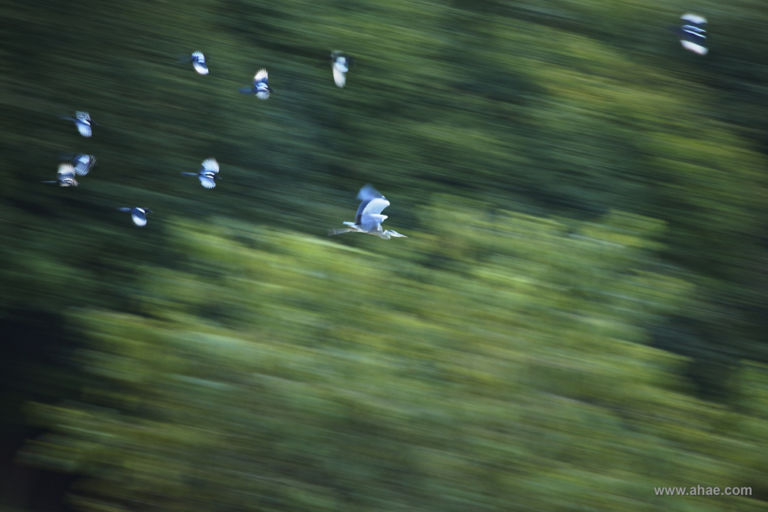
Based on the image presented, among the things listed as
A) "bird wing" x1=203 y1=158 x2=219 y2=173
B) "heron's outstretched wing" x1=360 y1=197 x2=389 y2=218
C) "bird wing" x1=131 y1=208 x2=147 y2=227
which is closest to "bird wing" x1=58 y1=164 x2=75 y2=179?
"bird wing" x1=131 y1=208 x2=147 y2=227

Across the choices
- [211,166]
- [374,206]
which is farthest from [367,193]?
[211,166]

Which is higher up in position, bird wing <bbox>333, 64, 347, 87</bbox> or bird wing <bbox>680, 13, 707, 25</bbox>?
bird wing <bbox>680, 13, 707, 25</bbox>

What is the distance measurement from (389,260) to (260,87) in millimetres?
1335

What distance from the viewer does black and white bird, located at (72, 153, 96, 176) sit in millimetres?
3328

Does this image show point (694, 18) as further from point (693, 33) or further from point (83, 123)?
point (83, 123)

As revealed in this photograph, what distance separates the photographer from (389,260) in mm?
2656

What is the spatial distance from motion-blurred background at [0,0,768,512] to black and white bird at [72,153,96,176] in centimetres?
6

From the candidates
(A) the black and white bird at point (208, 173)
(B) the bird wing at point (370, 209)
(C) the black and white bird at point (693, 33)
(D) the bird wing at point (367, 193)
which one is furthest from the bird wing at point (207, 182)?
(C) the black and white bird at point (693, 33)

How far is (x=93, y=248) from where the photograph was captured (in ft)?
10.9

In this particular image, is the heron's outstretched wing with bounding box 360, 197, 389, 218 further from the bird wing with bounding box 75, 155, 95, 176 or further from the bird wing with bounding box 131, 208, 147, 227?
the bird wing with bounding box 75, 155, 95, 176

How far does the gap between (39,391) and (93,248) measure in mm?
798

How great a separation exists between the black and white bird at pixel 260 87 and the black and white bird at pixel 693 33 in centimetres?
212

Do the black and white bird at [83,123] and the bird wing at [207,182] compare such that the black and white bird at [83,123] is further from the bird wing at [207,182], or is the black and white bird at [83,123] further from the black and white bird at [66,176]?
the bird wing at [207,182]

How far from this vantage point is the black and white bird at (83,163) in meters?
3.33
